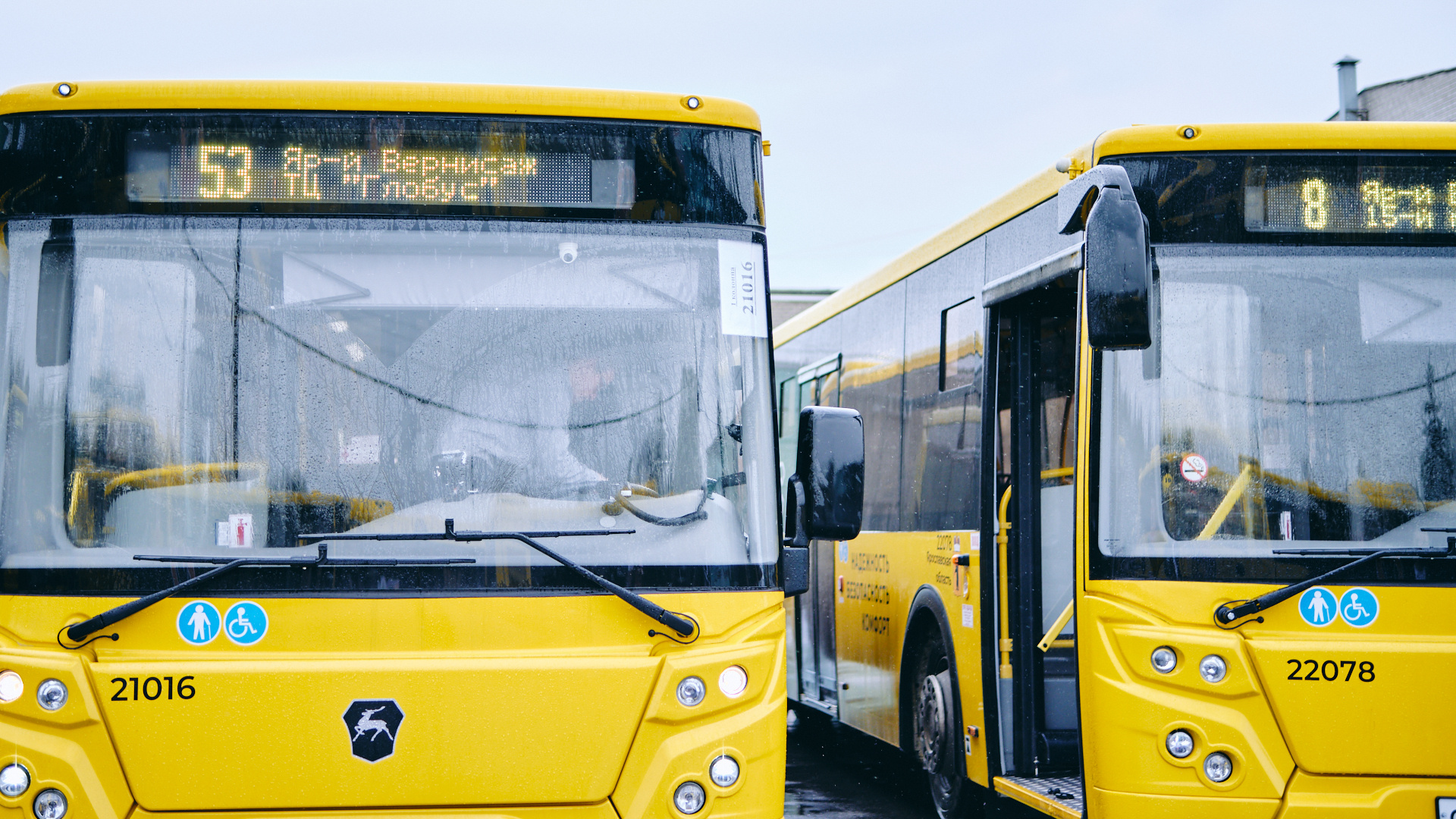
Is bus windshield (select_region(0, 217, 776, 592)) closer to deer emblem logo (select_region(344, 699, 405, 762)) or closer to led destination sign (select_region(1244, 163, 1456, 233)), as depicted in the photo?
deer emblem logo (select_region(344, 699, 405, 762))

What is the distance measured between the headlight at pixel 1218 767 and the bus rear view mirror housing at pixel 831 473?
165cm

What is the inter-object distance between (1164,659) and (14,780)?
3.81m

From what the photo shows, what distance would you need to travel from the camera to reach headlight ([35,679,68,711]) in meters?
4.32

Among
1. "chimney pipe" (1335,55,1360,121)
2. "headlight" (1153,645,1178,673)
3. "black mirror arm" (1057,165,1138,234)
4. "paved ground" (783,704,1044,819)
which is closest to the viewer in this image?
"black mirror arm" (1057,165,1138,234)

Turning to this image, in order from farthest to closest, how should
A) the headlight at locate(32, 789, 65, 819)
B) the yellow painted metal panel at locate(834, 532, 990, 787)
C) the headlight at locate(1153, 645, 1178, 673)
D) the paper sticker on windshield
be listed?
the yellow painted metal panel at locate(834, 532, 990, 787) < the headlight at locate(1153, 645, 1178, 673) < the paper sticker on windshield < the headlight at locate(32, 789, 65, 819)

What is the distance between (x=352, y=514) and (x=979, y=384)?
367 cm

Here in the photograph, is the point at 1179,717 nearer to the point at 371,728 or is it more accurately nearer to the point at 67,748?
the point at 371,728

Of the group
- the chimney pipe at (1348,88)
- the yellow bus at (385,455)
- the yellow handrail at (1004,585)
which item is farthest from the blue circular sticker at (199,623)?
the chimney pipe at (1348,88)

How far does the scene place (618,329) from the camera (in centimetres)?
473

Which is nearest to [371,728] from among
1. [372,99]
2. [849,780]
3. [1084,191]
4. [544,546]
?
[544,546]

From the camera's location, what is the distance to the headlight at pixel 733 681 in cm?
451

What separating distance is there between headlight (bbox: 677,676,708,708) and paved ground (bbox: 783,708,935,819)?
3.96 m

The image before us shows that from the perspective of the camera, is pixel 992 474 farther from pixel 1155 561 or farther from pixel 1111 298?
pixel 1111 298

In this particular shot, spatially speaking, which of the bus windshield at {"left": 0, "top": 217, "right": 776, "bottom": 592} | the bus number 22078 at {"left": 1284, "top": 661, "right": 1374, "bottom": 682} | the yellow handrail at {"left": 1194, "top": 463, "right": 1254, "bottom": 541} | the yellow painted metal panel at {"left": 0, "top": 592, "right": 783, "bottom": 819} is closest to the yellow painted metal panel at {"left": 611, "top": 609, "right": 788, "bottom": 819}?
the yellow painted metal panel at {"left": 0, "top": 592, "right": 783, "bottom": 819}
